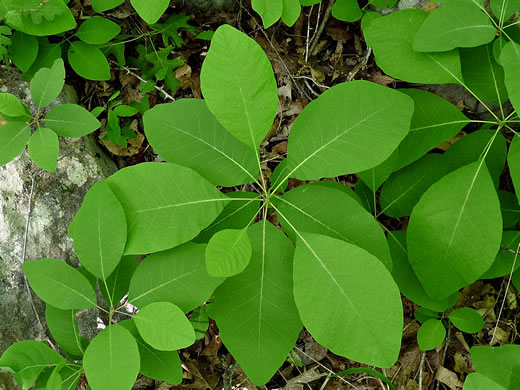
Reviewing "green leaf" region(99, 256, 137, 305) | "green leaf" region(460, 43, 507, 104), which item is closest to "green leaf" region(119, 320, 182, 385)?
"green leaf" region(99, 256, 137, 305)

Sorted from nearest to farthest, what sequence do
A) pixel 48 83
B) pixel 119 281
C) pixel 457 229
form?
1. pixel 457 229
2. pixel 119 281
3. pixel 48 83

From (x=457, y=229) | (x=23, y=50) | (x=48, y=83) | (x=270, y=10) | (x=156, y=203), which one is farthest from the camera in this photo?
(x=23, y=50)

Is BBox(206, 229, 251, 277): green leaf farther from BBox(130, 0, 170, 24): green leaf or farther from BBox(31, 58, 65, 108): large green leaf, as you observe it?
BBox(31, 58, 65, 108): large green leaf

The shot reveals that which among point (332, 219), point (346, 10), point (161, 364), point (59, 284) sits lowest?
point (161, 364)

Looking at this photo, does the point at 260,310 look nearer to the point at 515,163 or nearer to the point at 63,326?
the point at 63,326

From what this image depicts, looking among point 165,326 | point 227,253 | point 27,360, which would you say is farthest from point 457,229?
point 27,360

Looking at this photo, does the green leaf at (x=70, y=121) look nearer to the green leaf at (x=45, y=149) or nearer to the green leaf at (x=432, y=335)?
the green leaf at (x=45, y=149)

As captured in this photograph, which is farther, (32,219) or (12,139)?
(32,219)

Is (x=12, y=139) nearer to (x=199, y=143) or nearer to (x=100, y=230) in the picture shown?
(x=100, y=230)

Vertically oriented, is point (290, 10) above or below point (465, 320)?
above
